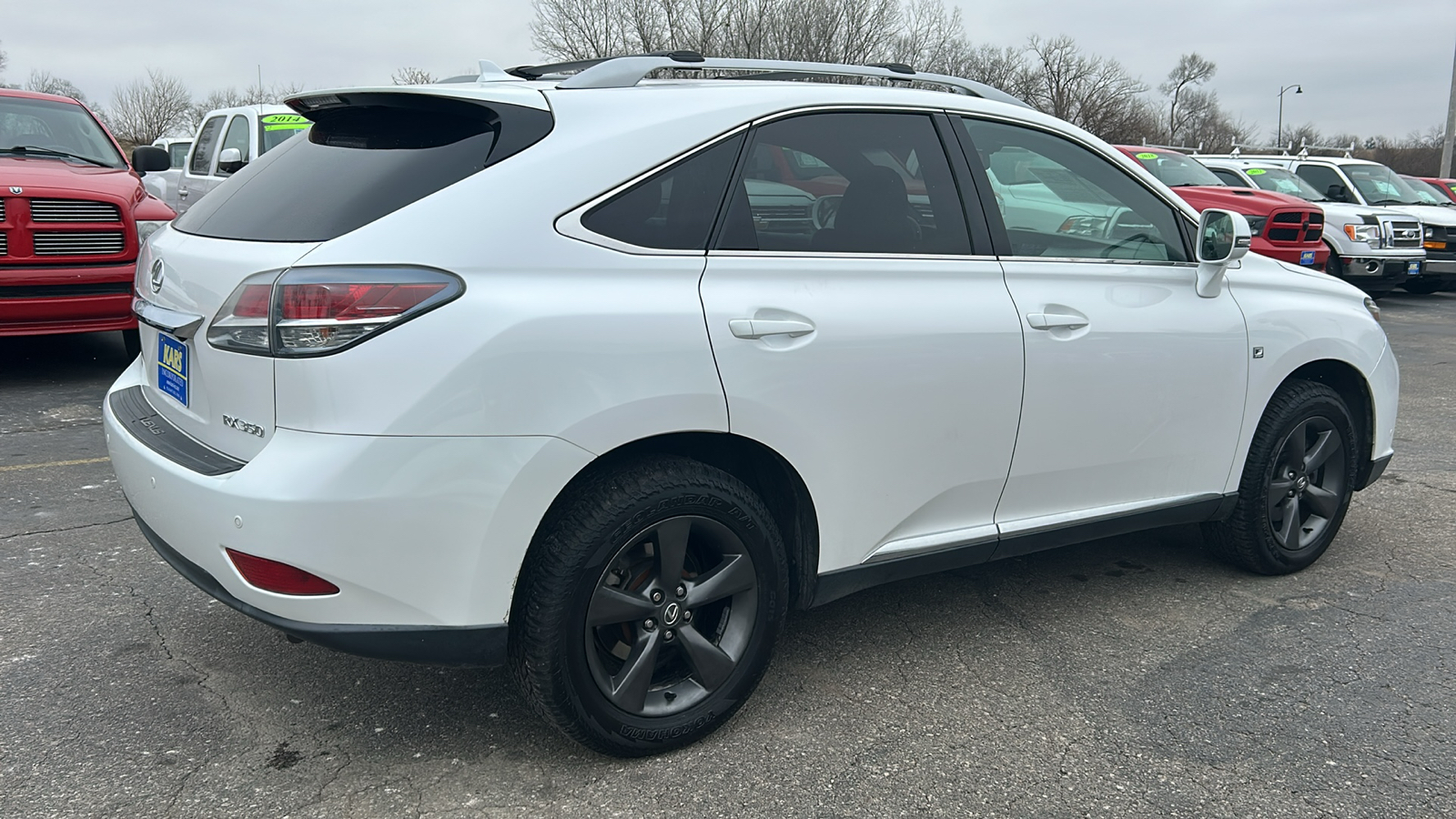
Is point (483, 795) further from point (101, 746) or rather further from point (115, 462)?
point (115, 462)

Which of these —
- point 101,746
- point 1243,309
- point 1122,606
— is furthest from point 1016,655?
point 101,746

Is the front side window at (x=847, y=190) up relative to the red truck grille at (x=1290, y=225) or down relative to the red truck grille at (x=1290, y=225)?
up

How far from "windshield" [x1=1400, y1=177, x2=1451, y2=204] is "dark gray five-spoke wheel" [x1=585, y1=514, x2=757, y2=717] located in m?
16.9

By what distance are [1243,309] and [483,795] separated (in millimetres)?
2914

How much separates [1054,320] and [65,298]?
6.27m

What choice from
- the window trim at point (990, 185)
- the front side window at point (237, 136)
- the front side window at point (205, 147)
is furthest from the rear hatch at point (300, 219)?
the front side window at point (205, 147)

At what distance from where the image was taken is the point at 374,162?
263 centimetres

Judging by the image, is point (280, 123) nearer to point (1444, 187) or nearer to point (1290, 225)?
point (1290, 225)

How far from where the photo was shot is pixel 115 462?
2975mm

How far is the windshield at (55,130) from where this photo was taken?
7910 mm

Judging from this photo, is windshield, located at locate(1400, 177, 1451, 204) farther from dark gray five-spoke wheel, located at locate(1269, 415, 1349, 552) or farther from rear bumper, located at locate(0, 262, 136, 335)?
rear bumper, located at locate(0, 262, 136, 335)

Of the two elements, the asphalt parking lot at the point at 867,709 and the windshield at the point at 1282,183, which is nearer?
the asphalt parking lot at the point at 867,709

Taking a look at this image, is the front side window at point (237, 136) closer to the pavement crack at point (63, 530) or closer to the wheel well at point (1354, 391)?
the pavement crack at point (63, 530)

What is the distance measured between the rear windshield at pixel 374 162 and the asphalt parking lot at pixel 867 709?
127 centimetres
